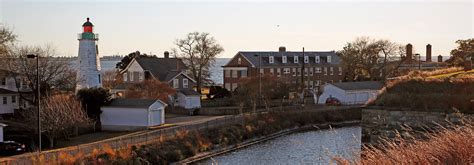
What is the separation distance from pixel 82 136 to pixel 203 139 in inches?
325

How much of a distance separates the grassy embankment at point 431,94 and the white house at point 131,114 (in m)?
23.6

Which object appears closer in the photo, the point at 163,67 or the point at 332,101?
the point at 332,101

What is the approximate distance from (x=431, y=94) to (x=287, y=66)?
170 ft

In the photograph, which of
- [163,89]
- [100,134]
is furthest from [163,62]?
[100,134]

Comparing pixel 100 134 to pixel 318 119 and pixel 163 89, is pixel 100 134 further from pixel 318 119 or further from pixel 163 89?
pixel 318 119

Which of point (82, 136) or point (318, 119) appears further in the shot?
point (318, 119)

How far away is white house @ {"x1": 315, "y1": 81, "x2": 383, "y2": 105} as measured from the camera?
56.8 metres

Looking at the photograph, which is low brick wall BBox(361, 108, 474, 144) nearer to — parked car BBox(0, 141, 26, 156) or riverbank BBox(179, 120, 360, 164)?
riverbank BBox(179, 120, 360, 164)

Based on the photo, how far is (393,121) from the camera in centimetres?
1716

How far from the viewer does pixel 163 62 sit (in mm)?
62281

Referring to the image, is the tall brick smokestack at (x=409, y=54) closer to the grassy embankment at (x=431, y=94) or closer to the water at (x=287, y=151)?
the water at (x=287, y=151)

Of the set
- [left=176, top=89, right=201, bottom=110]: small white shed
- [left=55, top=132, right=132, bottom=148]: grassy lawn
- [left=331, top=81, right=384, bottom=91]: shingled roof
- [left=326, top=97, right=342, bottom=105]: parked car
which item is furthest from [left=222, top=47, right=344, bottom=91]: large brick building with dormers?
[left=55, top=132, right=132, bottom=148]: grassy lawn

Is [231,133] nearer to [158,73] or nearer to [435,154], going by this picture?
[158,73]

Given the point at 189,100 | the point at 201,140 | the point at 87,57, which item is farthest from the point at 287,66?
the point at 201,140
